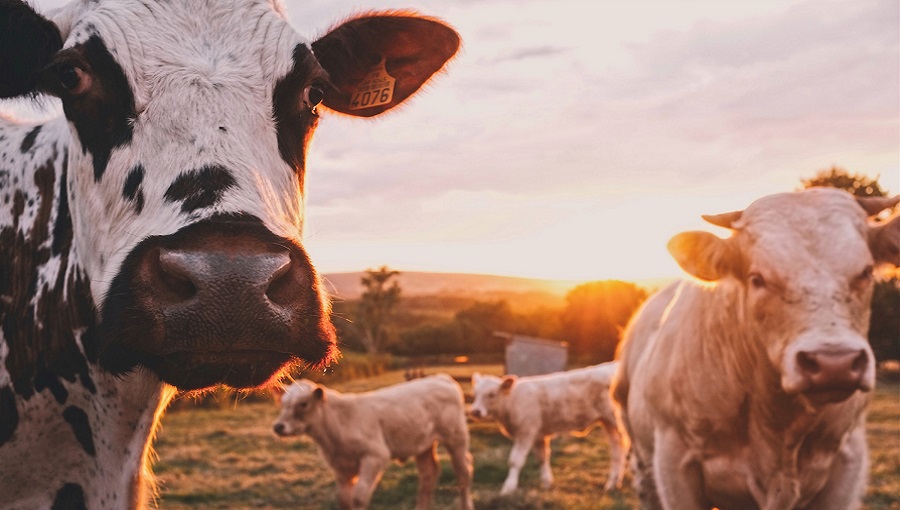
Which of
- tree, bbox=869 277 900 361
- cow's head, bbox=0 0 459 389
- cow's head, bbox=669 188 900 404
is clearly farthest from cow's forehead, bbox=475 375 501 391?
tree, bbox=869 277 900 361

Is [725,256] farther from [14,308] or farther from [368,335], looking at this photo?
[368,335]

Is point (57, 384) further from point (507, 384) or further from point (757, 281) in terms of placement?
point (507, 384)

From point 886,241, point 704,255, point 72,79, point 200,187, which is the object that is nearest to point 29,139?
point 72,79

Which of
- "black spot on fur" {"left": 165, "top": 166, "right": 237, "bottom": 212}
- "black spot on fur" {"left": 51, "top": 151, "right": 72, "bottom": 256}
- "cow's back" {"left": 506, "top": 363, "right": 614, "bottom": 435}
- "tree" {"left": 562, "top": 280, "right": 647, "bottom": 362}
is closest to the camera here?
"black spot on fur" {"left": 165, "top": 166, "right": 237, "bottom": 212}

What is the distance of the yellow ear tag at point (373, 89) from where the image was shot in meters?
3.22

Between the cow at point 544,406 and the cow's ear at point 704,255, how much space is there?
816 cm

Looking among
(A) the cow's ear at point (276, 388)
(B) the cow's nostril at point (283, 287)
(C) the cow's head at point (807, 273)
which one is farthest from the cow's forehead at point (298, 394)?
(B) the cow's nostril at point (283, 287)

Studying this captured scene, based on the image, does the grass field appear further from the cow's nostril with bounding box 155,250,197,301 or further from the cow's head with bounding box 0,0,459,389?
the cow's nostril with bounding box 155,250,197,301

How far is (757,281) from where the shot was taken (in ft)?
12.7

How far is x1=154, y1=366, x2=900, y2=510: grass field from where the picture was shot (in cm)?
975

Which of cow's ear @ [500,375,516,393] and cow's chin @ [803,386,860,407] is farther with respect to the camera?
cow's ear @ [500,375,516,393]

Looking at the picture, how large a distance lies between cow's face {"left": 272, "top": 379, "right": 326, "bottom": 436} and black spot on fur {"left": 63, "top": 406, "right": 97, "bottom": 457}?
7.43 metres

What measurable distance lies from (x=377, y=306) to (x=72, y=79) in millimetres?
58474

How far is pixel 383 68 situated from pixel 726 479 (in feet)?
8.61
